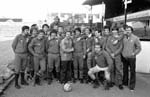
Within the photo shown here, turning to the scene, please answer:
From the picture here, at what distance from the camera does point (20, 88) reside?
19.3ft

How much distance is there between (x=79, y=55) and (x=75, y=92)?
1336 mm

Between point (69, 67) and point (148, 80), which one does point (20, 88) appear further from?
point (148, 80)

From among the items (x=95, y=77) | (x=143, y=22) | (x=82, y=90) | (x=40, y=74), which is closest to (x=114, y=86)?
(x=95, y=77)

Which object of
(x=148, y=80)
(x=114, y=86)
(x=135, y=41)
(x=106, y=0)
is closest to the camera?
(x=135, y=41)

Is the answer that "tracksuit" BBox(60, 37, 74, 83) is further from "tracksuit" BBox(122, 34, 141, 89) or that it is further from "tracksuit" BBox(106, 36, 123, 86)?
"tracksuit" BBox(122, 34, 141, 89)

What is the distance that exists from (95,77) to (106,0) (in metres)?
13.2

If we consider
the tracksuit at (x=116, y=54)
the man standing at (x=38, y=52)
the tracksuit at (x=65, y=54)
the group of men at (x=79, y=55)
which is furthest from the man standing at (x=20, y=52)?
the tracksuit at (x=116, y=54)

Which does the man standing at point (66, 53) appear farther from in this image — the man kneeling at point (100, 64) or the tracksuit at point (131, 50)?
the tracksuit at point (131, 50)

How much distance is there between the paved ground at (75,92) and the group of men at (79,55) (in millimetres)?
231

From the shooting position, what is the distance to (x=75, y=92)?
5555 mm

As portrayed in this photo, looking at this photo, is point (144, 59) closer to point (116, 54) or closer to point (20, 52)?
point (116, 54)

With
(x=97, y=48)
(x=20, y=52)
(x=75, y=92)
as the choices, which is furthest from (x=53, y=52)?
(x=75, y=92)

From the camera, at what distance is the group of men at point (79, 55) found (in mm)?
5926

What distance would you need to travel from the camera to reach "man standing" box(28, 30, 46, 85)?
246 inches
